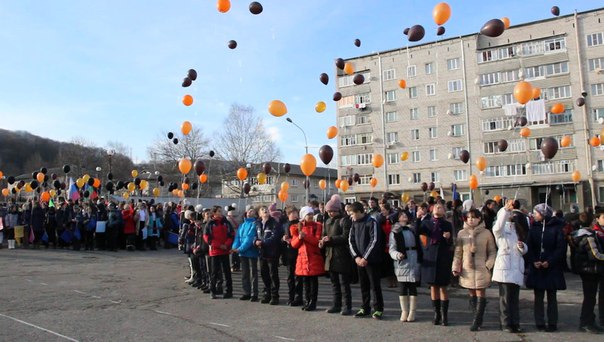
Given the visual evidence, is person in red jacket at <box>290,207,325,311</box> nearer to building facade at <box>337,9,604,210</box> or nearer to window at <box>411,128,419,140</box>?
building facade at <box>337,9,604,210</box>

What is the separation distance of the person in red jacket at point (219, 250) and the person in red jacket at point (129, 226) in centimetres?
1050

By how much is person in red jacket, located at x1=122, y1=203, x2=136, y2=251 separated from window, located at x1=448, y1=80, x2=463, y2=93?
43.5 m

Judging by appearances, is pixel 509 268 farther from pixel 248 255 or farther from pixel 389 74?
pixel 389 74

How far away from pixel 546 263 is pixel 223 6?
10.2 m

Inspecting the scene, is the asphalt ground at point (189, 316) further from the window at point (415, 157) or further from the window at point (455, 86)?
the window at point (415, 157)

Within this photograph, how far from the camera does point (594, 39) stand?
47969 mm

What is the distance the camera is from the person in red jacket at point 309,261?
29.8 ft

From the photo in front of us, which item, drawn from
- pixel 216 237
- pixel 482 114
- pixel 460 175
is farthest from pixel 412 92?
pixel 216 237

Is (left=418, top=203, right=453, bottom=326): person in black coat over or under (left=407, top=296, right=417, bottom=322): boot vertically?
over

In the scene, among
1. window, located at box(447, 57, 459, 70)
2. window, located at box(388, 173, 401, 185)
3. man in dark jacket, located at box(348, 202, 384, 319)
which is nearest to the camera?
man in dark jacket, located at box(348, 202, 384, 319)

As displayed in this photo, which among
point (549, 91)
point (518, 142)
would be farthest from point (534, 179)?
point (549, 91)

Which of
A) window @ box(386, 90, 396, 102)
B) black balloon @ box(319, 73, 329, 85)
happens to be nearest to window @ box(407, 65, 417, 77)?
window @ box(386, 90, 396, 102)

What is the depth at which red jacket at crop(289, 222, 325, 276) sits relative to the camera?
9.08 meters

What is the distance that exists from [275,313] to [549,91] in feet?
162
